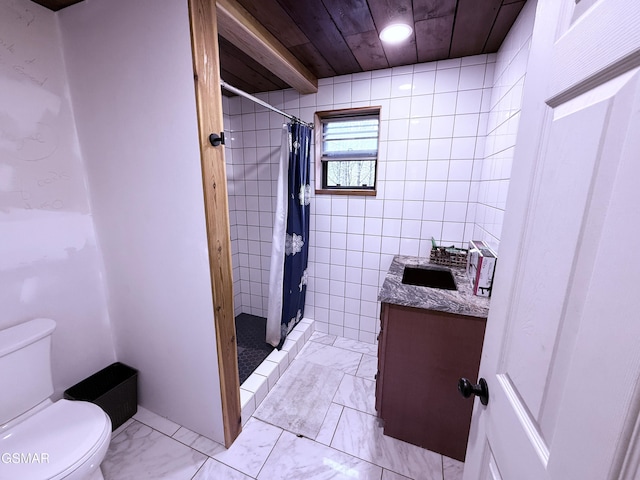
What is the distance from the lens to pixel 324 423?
157cm

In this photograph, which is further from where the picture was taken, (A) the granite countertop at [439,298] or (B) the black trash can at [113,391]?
(B) the black trash can at [113,391]

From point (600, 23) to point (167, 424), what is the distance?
2.31 meters

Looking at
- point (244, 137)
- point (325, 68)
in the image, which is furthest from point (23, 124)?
point (325, 68)

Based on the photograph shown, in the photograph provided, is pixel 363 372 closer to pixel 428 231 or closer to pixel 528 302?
pixel 428 231

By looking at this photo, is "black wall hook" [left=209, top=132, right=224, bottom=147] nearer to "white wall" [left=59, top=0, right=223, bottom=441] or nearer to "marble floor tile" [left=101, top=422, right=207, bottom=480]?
"white wall" [left=59, top=0, right=223, bottom=441]

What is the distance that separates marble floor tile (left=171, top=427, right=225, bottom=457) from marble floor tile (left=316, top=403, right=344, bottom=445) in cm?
56

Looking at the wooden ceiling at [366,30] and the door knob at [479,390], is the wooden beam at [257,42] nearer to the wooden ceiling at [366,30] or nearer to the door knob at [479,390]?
the wooden ceiling at [366,30]

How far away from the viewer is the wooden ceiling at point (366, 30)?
1199 millimetres

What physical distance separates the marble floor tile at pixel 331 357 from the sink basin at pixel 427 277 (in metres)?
0.84

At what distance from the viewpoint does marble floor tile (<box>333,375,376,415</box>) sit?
169 centimetres

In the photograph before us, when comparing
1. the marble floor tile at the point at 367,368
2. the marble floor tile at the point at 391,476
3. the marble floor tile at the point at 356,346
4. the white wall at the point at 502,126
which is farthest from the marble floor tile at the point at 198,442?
the white wall at the point at 502,126

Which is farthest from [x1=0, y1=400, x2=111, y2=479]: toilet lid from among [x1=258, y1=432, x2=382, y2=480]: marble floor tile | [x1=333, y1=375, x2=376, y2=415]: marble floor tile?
[x1=333, y1=375, x2=376, y2=415]: marble floor tile

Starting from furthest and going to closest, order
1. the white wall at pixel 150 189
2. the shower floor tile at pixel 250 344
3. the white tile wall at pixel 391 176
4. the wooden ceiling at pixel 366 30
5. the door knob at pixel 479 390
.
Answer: the shower floor tile at pixel 250 344 < the white tile wall at pixel 391 176 < the wooden ceiling at pixel 366 30 < the white wall at pixel 150 189 < the door knob at pixel 479 390

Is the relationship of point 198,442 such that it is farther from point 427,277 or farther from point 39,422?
point 427,277
